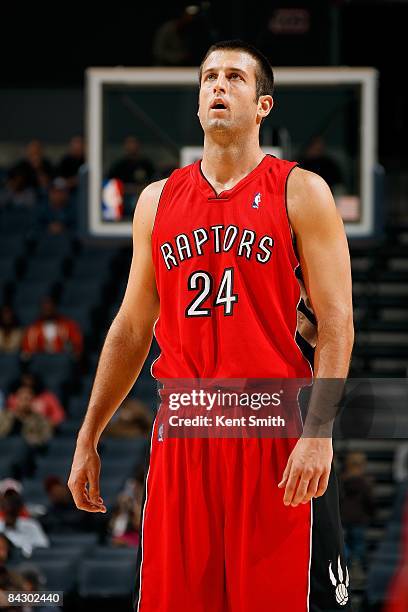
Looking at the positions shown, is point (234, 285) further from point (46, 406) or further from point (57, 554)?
point (46, 406)

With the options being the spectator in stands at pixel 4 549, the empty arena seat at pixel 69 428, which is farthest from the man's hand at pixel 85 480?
the empty arena seat at pixel 69 428

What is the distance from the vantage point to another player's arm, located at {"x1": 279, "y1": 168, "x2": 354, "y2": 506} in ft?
11.2

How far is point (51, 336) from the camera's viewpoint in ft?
44.3

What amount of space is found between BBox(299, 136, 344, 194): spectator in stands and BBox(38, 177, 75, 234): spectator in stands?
6.27m

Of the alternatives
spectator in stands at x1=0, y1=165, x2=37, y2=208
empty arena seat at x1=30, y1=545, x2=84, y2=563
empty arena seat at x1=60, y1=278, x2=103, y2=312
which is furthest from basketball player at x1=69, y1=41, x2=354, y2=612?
spectator in stands at x1=0, y1=165, x2=37, y2=208

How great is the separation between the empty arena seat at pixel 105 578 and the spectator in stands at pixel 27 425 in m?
2.88

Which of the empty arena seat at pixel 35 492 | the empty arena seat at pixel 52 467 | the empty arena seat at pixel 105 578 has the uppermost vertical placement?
the empty arena seat at pixel 52 467

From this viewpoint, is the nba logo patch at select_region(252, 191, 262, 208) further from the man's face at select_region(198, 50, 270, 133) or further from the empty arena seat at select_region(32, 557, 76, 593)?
the empty arena seat at select_region(32, 557, 76, 593)

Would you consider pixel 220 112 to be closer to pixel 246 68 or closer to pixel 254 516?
pixel 246 68

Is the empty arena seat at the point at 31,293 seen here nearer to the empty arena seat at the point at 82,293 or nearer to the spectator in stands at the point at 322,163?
the empty arena seat at the point at 82,293

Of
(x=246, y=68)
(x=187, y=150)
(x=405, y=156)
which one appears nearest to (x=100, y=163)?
(x=187, y=150)

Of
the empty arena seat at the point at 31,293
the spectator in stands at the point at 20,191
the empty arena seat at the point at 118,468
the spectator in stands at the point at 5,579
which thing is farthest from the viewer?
the spectator in stands at the point at 20,191

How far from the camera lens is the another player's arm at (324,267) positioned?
11.2 feet

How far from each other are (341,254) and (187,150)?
252 inches
